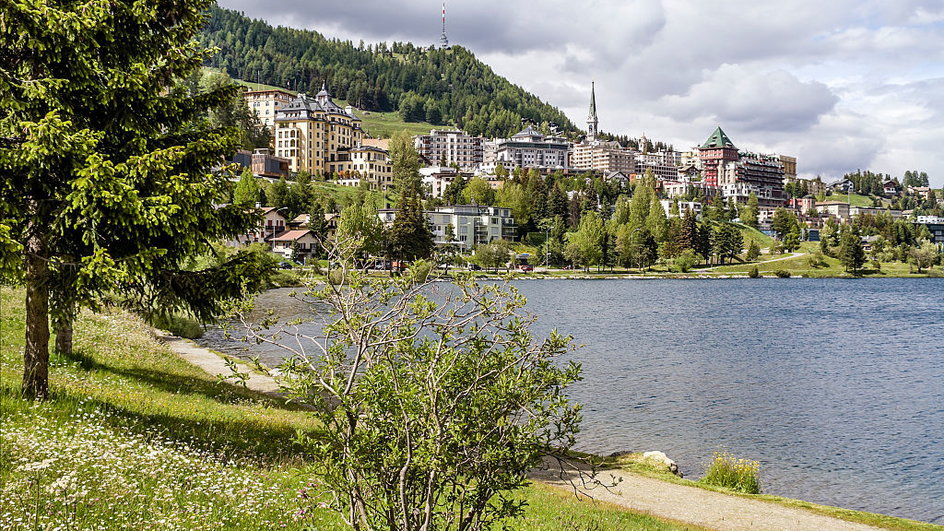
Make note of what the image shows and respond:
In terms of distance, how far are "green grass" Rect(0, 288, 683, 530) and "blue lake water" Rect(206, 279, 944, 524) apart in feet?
17.4

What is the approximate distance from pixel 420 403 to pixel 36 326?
11.9m

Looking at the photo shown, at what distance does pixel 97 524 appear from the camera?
8.01m

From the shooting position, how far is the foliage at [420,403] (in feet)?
20.3

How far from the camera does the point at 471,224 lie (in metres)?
160

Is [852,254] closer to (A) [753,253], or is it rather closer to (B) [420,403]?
(A) [753,253]

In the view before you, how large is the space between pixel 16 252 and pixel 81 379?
6790 millimetres

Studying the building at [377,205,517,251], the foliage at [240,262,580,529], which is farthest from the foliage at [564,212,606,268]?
the foliage at [240,262,580,529]

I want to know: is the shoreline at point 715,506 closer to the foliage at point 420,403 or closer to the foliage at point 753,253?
the foliage at point 420,403

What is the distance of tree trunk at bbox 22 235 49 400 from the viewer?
13.7 metres

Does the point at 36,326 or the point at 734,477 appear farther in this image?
the point at 734,477

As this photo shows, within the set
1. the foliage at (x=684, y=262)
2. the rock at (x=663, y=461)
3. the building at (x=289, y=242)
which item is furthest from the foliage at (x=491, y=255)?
the rock at (x=663, y=461)

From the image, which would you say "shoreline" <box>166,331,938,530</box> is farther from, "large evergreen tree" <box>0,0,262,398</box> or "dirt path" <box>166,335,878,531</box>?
"large evergreen tree" <box>0,0,262,398</box>

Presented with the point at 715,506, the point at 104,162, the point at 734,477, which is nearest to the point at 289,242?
the point at 734,477

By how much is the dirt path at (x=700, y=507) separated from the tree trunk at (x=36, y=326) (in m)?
10.7
